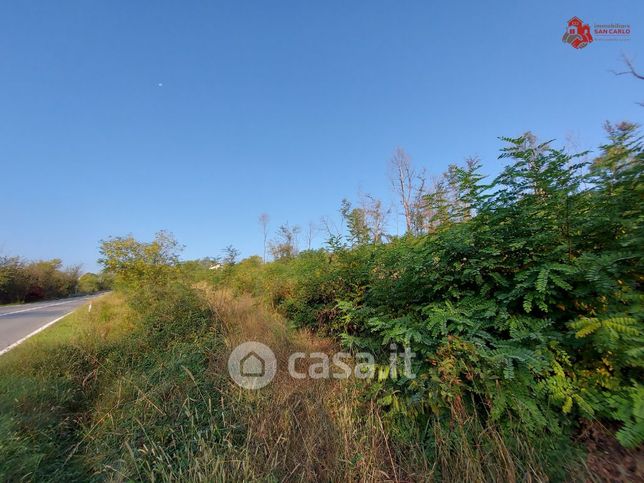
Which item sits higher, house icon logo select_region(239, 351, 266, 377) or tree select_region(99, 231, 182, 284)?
tree select_region(99, 231, 182, 284)

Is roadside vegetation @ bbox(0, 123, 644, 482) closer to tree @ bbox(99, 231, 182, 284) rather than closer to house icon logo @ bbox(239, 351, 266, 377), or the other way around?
house icon logo @ bbox(239, 351, 266, 377)

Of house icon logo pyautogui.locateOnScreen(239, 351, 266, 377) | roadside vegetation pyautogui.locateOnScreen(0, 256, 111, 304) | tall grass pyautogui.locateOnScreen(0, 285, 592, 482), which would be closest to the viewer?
tall grass pyautogui.locateOnScreen(0, 285, 592, 482)

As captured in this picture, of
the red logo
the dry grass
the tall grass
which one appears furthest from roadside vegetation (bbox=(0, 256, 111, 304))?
the red logo

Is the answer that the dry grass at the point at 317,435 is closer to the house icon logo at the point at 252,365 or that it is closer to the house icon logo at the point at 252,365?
the house icon logo at the point at 252,365

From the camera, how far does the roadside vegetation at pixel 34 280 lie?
2369 centimetres

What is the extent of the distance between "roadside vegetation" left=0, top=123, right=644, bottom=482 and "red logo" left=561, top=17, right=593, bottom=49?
11.4 ft

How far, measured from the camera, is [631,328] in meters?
1.63

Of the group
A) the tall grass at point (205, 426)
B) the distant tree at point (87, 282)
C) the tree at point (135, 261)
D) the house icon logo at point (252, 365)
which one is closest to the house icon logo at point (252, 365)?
the house icon logo at point (252, 365)

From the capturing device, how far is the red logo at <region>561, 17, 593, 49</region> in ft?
13.9

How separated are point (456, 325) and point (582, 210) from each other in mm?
1390

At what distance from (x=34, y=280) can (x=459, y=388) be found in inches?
1534

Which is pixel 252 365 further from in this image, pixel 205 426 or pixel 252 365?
pixel 205 426

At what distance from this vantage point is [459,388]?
7.25 feet

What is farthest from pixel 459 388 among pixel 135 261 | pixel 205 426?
pixel 135 261
